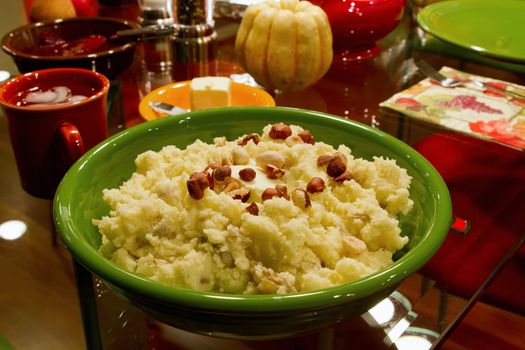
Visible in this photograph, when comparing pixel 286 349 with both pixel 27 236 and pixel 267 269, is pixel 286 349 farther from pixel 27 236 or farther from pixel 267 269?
pixel 27 236

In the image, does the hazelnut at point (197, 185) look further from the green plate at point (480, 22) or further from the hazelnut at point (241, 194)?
the green plate at point (480, 22)

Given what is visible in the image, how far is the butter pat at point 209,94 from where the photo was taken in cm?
117

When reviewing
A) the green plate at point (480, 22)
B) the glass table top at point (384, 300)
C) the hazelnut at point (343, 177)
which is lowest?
the glass table top at point (384, 300)

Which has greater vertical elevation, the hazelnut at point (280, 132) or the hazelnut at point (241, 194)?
the hazelnut at point (280, 132)

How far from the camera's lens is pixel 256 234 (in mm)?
610

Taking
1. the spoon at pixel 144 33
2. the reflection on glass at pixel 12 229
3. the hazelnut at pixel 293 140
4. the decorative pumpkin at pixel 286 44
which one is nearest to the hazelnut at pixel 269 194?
the hazelnut at pixel 293 140

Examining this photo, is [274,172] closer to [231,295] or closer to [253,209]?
[253,209]

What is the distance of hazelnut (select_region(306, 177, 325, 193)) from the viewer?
69 cm

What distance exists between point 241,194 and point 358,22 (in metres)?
0.91

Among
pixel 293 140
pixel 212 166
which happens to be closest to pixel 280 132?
pixel 293 140

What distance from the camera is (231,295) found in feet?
1.77

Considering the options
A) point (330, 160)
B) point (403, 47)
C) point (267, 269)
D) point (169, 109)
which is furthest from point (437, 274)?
point (403, 47)

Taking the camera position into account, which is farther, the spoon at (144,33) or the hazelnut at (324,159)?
the spoon at (144,33)

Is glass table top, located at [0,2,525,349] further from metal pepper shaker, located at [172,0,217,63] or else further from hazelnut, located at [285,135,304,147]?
hazelnut, located at [285,135,304,147]
